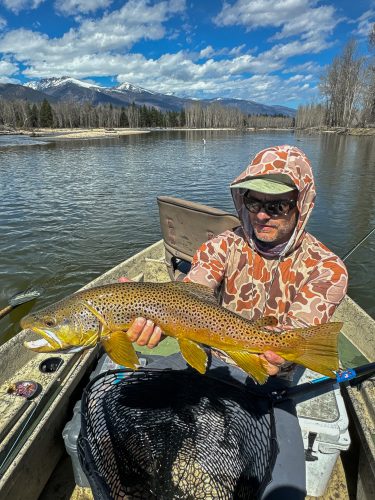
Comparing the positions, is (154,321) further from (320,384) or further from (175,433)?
(320,384)

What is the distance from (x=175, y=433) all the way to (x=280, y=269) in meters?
1.96

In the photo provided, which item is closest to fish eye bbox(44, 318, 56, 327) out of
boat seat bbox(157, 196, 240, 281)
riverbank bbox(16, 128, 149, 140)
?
boat seat bbox(157, 196, 240, 281)

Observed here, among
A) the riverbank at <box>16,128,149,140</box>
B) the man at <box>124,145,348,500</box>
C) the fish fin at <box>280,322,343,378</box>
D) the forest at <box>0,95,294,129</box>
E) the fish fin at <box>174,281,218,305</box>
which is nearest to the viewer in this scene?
the fish fin at <box>280,322,343,378</box>

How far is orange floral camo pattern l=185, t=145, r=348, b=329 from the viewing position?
2.60 m

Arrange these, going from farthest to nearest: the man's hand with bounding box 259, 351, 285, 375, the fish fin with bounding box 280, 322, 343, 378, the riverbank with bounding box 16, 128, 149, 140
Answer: the riverbank with bounding box 16, 128, 149, 140
the man's hand with bounding box 259, 351, 285, 375
the fish fin with bounding box 280, 322, 343, 378

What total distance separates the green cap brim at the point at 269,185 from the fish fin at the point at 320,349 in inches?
43.6

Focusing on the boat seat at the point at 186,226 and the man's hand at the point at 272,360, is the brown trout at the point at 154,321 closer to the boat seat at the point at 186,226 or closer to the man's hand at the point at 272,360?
the man's hand at the point at 272,360

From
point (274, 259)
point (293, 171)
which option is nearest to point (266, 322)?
point (274, 259)

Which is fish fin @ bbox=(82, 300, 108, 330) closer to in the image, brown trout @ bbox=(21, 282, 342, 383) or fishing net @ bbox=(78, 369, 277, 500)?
brown trout @ bbox=(21, 282, 342, 383)

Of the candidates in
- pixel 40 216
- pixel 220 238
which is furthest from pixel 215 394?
pixel 40 216

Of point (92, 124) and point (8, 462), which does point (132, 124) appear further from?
point (8, 462)

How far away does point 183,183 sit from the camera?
27.2 m

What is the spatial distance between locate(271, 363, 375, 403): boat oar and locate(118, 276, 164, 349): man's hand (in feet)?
3.73

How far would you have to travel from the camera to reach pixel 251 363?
2369 millimetres
